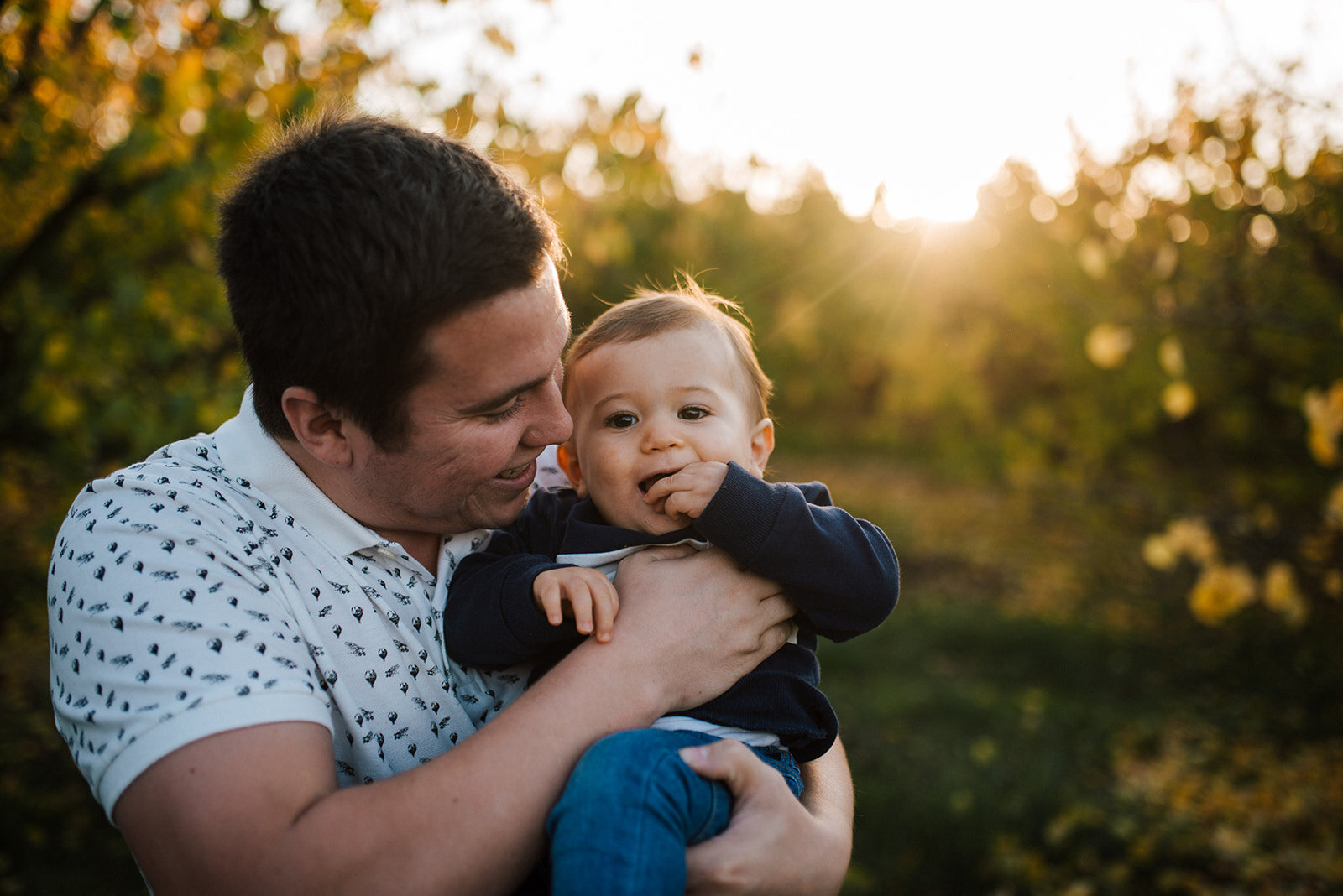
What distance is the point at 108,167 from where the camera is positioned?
367 cm

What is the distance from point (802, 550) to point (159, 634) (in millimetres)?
1093

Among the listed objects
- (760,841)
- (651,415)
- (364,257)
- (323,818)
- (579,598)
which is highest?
(364,257)

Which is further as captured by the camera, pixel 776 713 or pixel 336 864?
pixel 776 713

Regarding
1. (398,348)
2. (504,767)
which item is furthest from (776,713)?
(398,348)

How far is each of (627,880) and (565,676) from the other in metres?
0.34

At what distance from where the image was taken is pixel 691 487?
1.73 metres

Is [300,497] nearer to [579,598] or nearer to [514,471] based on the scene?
[514,471]

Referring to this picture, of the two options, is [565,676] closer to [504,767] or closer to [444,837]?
[504,767]

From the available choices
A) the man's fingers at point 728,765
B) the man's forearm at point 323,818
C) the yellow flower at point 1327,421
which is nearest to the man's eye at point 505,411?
the man's forearm at point 323,818

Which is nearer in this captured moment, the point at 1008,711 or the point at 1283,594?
the point at 1283,594

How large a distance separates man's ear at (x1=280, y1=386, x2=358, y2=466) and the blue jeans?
743 mm

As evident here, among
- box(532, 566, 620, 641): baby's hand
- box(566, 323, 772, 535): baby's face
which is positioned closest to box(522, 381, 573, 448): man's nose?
box(566, 323, 772, 535): baby's face

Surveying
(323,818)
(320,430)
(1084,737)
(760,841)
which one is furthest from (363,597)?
(1084,737)

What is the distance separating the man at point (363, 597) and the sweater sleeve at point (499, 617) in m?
0.05
